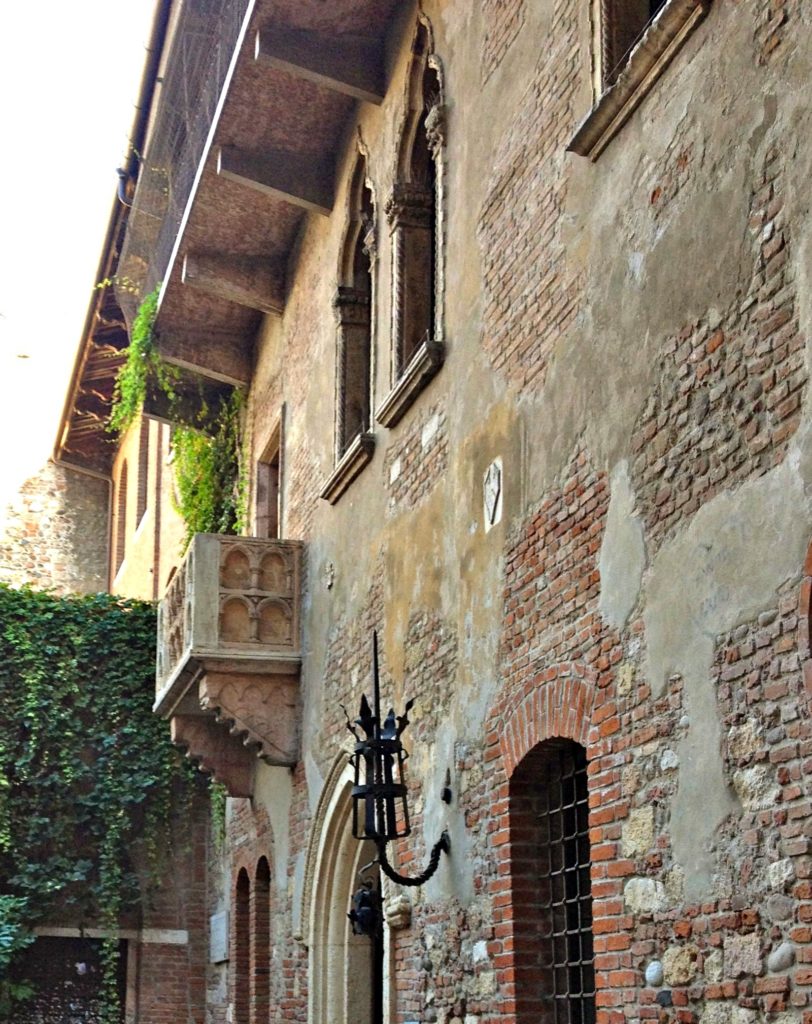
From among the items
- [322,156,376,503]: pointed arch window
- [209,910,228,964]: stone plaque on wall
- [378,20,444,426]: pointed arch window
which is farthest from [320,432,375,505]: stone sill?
[209,910,228,964]: stone plaque on wall

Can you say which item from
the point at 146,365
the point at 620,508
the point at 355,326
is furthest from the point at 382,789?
the point at 146,365

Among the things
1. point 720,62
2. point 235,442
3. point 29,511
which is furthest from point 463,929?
point 29,511

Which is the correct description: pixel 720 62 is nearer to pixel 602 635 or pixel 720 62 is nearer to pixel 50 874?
pixel 602 635

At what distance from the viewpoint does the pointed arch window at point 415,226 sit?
934 centimetres

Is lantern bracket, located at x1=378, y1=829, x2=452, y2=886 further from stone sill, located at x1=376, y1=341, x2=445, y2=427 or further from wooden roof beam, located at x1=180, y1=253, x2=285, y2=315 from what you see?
wooden roof beam, located at x1=180, y1=253, x2=285, y2=315

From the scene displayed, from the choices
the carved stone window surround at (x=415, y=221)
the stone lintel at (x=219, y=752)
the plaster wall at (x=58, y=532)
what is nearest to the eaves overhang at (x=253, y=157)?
the carved stone window surround at (x=415, y=221)

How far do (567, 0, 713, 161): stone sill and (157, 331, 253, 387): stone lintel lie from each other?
7951mm

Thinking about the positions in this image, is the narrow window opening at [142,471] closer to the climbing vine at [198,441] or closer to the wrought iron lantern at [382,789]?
the climbing vine at [198,441]

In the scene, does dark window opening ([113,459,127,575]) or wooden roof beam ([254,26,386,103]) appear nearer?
wooden roof beam ([254,26,386,103])

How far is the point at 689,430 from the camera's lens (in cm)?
557

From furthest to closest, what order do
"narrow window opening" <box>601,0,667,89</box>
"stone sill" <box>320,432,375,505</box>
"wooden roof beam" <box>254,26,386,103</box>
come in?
"wooden roof beam" <box>254,26,386,103</box> < "stone sill" <box>320,432,375,505</box> < "narrow window opening" <box>601,0,667,89</box>

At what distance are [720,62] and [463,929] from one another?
13.4 ft

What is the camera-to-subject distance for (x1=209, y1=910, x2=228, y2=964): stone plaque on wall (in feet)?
45.6

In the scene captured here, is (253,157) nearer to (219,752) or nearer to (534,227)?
(219,752)
